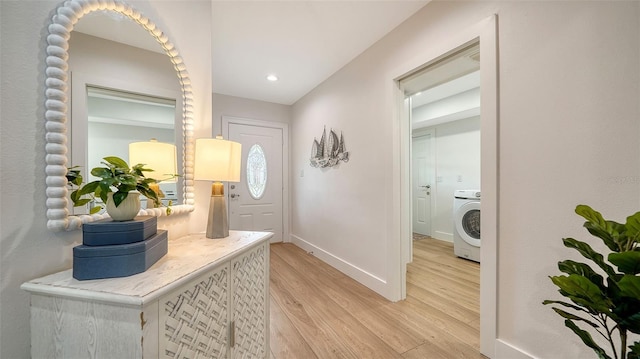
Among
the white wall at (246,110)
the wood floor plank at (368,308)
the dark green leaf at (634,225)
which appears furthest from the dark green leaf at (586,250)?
the white wall at (246,110)

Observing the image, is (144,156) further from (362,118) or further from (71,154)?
(362,118)

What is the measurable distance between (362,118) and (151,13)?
1791 millimetres

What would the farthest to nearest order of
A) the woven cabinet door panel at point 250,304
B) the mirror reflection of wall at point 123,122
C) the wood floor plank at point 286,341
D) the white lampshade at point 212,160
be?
the wood floor plank at point 286,341
the white lampshade at point 212,160
the woven cabinet door panel at point 250,304
the mirror reflection of wall at point 123,122

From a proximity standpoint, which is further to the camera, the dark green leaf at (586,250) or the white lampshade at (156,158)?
the white lampshade at (156,158)

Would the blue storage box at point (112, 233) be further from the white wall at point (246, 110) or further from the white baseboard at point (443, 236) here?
the white baseboard at point (443, 236)

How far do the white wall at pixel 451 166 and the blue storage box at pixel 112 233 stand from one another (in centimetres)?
429

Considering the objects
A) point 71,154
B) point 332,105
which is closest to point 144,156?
point 71,154

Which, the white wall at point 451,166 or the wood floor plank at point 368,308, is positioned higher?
the white wall at point 451,166

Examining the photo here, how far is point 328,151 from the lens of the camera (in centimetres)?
294

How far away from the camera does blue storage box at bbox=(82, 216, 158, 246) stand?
0.72 meters

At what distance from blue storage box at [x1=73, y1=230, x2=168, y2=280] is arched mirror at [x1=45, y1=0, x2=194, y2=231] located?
0.21 metres

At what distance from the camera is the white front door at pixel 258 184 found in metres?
3.61

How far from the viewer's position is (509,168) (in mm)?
1267

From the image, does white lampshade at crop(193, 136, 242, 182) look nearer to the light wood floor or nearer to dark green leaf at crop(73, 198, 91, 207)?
dark green leaf at crop(73, 198, 91, 207)
